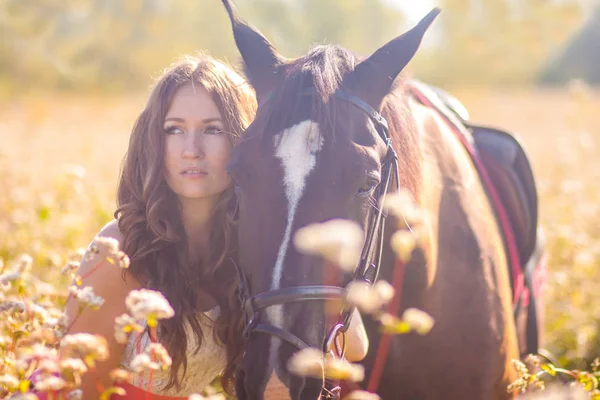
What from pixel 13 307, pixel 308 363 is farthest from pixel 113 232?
pixel 308 363

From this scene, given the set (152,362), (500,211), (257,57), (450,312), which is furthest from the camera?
(500,211)

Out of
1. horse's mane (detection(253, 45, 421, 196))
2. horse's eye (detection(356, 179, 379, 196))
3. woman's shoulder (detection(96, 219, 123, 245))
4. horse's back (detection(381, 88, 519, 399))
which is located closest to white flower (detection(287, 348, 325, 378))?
horse's eye (detection(356, 179, 379, 196))

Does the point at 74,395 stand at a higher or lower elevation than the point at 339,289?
lower

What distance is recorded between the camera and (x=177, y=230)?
266cm

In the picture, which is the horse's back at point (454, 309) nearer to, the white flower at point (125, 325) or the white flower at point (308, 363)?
the white flower at point (308, 363)

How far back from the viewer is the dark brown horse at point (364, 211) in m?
1.89

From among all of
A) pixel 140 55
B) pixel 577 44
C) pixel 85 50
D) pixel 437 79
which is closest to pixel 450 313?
pixel 85 50

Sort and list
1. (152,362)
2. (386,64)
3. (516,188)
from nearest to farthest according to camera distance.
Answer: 1. (152,362)
2. (386,64)
3. (516,188)

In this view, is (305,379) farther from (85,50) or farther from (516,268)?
(85,50)

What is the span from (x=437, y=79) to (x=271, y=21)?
914 cm

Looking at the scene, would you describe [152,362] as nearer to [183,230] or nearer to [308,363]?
[308,363]

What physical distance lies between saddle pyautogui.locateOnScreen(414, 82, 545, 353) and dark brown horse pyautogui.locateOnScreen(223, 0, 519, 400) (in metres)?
0.34

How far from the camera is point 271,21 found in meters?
31.9

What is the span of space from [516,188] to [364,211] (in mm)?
1758
